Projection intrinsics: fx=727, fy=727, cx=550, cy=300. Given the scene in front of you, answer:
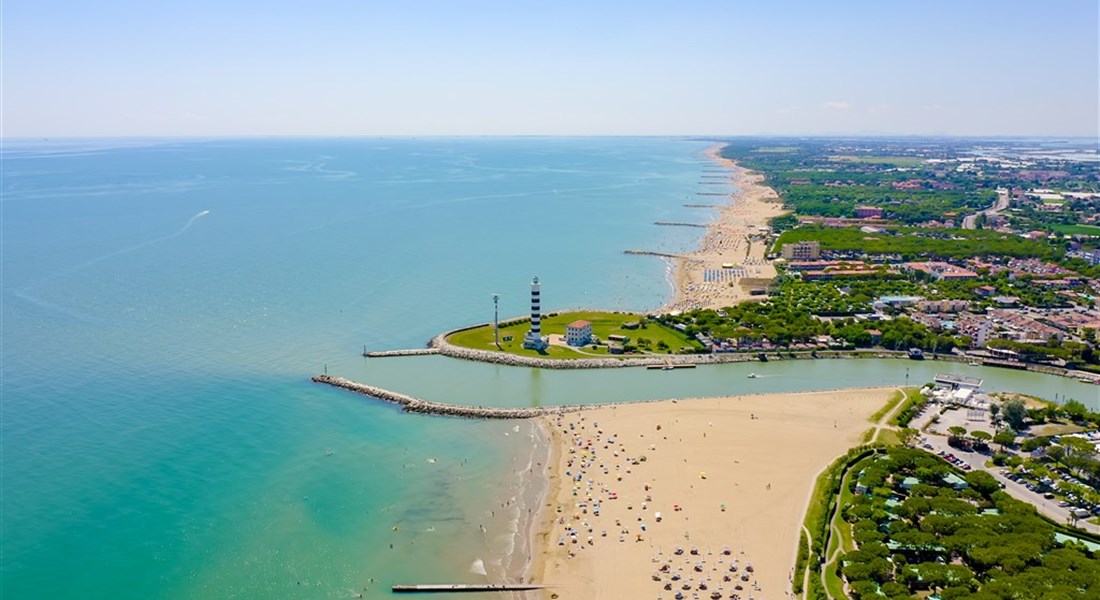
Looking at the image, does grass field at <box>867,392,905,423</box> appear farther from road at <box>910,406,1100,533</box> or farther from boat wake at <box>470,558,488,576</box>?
boat wake at <box>470,558,488,576</box>

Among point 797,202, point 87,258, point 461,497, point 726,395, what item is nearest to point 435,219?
point 87,258

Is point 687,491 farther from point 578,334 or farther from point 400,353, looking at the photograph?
point 400,353

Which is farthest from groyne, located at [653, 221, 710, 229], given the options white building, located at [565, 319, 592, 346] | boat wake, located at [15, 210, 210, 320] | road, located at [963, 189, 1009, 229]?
boat wake, located at [15, 210, 210, 320]

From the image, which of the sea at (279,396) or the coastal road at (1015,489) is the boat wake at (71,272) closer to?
the sea at (279,396)

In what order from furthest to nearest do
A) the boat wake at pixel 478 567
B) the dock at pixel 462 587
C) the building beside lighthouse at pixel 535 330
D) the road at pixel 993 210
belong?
the road at pixel 993 210, the building beside lighthouse at pixel 535 330, the boat wake at pixel 478 567, the dock at pixel 462 587

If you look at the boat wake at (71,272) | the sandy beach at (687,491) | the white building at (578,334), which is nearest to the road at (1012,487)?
the sandy beach at (687,491)

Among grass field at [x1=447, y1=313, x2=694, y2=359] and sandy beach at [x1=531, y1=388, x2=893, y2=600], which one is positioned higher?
grass field at [x1=447, y1=313, x2=694, y2=359]
